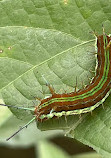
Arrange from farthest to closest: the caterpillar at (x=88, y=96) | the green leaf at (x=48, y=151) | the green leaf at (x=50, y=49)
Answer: the green leaf at (x=48, y=151) < the caterpillar at (x=88, y=96) < the green leaf at (x=50, y=49)

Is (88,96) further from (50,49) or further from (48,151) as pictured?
(48,151)

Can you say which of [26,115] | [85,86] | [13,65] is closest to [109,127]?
[85,86]

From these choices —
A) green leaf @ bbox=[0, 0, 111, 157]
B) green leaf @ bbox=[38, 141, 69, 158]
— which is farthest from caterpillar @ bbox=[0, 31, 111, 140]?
green leaf @ bbox=[38, 141, 69, 158]

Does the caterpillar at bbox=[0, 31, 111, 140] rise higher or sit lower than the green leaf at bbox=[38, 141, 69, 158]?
higher

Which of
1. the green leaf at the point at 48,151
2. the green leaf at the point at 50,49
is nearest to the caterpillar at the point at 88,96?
the green leaf at the point at 50,49

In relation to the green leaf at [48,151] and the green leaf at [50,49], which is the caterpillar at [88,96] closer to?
the green leaf at [50,49]


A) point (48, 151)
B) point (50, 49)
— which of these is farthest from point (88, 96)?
point (48, 151)

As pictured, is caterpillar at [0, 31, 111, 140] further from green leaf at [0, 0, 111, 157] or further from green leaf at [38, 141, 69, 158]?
green leaf at [38, 141, 69, 158]

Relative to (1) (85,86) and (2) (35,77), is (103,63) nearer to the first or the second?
(1) (85,86)
